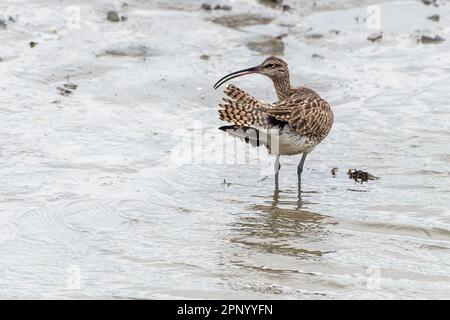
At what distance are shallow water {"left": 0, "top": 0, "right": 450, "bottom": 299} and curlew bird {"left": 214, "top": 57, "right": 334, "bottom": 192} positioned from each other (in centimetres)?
46

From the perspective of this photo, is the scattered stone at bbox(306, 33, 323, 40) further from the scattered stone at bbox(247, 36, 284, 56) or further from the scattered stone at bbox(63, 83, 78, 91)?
the scattered stone at bbox(63, 83, 78, 91)

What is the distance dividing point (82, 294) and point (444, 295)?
259 centimetres

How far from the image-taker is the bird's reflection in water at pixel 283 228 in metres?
8.71

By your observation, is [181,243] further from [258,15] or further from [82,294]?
[258,15]

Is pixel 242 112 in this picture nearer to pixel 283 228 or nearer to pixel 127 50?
pixel 283 228

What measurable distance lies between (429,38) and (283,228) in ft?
24.5

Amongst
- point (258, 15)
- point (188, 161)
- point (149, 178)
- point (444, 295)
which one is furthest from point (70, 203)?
point (258, 15)

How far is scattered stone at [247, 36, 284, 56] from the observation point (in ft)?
48.7

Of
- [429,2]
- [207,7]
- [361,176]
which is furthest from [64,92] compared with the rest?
[429,2]

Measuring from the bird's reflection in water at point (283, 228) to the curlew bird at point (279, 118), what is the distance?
53 cm

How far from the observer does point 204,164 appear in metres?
11.0

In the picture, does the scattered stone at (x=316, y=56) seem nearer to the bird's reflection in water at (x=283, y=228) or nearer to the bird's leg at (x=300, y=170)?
the bird's leg at (x=300, y=170)

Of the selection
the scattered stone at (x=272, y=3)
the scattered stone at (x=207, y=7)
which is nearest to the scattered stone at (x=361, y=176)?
the scattered stone at (x=207, y=7)

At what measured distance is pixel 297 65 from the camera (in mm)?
14453
